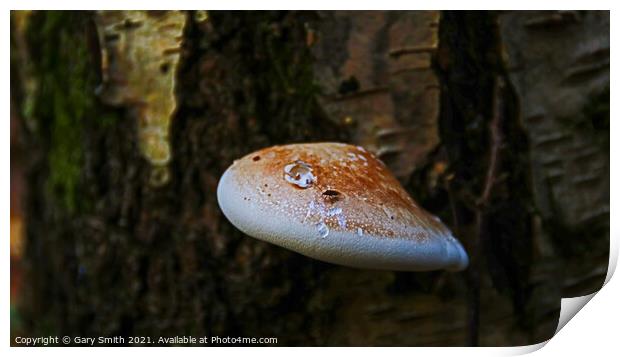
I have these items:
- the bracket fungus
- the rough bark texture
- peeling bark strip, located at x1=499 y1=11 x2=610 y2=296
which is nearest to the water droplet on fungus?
the bracket fungus

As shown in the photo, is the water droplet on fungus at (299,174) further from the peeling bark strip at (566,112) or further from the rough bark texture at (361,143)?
the peeling bark strip at (566,112)

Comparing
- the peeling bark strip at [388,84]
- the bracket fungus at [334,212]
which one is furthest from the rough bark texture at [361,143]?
the bracket fungus at [334,212]

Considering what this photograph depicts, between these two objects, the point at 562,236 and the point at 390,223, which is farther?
the point at 562,236

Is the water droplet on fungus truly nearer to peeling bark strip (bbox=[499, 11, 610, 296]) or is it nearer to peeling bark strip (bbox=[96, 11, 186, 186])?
peeling bark strip (bbox=[96, 11, 186, 186])

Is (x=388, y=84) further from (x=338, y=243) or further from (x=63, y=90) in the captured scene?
(x=63, y=90)
